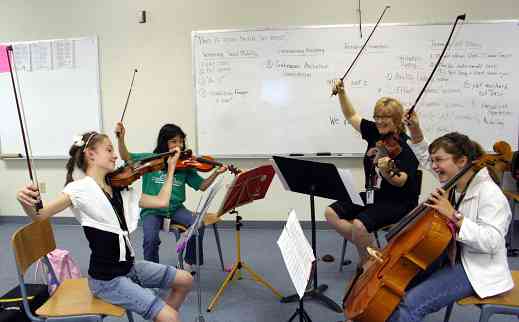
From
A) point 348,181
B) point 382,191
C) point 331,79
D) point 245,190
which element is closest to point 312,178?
point 348,181

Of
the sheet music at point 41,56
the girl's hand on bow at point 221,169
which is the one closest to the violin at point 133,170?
the girl's hand on bow at point 221,169

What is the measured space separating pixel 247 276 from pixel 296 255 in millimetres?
1413

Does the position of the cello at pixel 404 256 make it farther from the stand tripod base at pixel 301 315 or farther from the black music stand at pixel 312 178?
the black music stand at pixel 312 178

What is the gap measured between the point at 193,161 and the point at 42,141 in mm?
2393

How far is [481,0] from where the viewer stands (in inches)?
138

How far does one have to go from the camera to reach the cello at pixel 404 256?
5.04ft

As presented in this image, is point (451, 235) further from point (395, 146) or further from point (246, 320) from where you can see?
point (246, 320)

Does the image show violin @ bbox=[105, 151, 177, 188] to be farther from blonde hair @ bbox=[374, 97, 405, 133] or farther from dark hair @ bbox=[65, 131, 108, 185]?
blonde hair @ bbox=[374, 97, 405, 133]

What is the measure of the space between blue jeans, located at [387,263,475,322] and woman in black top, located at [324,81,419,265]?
87 centimetres

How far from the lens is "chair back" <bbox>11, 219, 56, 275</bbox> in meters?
1.63

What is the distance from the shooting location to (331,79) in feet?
12.1

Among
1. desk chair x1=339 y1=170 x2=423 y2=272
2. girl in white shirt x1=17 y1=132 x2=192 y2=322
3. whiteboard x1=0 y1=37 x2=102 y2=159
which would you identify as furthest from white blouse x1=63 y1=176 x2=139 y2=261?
whiteboard x1=0 y1=37 x2=102 y2=159

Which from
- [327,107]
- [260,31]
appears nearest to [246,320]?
[327,107]

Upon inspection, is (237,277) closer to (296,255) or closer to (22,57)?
(296,255)
